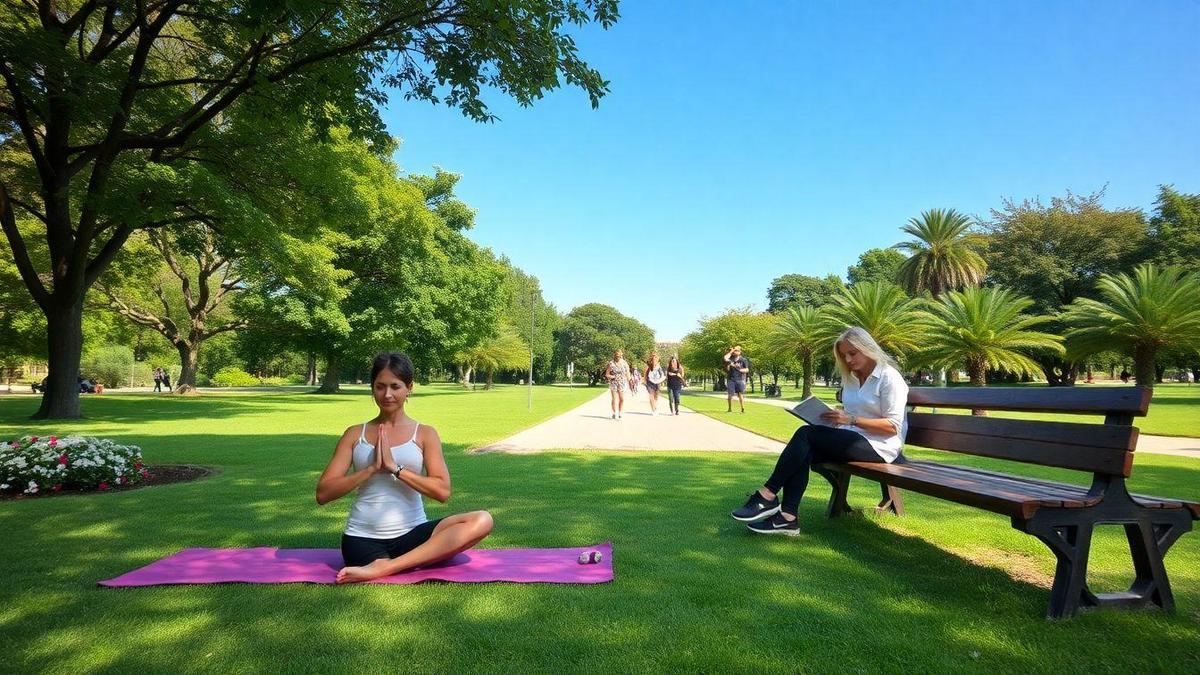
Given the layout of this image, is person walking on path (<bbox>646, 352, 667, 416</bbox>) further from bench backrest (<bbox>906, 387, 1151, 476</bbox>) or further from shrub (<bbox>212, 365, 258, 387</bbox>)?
shrub (<bbox>212, 365, 258, 387</bbox>)

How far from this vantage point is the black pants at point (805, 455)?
15.5 feet

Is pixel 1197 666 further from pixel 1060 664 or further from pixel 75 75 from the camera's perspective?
pixel 75 75

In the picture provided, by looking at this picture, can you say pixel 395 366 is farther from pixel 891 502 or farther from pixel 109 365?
pixel 109 365

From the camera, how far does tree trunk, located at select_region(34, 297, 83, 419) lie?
1551 centimetres

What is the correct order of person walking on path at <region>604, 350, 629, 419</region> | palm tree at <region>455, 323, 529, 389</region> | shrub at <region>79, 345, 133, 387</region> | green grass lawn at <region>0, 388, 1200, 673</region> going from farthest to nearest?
1. palm tree at <region>455, 323, 529, 389</region>
2. shrub at <region>79, 345, 133, 387</region>
3. person walking on path at <region>604, 350, 629, 419</region>
4. green grass lawn at <region>0, 388, 1200, 673</region>

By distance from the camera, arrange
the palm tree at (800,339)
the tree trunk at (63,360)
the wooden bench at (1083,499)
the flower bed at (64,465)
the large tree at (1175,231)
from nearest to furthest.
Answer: the wooden bench at (1083,499)
the flower bed at (64,465)
the tree trunk at (63,360)
the palm tree at (800,339)
the large tree at (1175,231)

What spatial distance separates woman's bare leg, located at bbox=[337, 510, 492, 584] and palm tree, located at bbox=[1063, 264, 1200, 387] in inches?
958

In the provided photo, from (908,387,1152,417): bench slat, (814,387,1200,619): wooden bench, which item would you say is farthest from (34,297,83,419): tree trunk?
(814,387,1200,619): wooden bench

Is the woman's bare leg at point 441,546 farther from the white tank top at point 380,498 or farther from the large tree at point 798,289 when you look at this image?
the large tree at point 798,289

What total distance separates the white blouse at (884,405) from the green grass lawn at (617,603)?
0.71 meters

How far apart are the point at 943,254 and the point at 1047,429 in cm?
4649

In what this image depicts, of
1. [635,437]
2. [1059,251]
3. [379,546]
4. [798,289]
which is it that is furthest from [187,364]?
[798,289]

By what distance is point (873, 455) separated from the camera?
15.6ft

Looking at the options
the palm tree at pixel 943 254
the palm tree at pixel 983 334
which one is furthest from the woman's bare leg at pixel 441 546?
the palm tree at pixel 943 254
